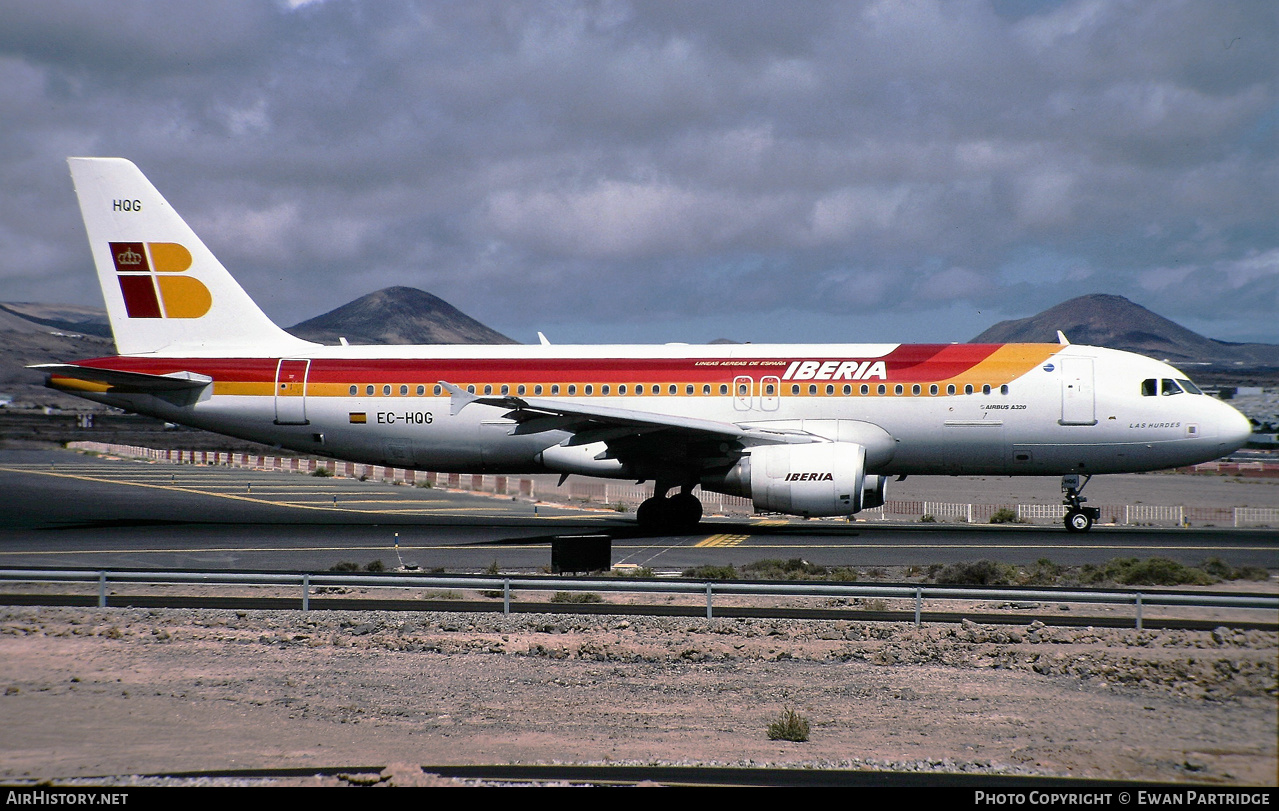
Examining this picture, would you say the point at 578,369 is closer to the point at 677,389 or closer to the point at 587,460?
the point at 587,460

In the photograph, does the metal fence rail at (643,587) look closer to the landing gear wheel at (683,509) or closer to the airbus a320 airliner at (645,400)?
the airbus a320 airliner at (645,400)

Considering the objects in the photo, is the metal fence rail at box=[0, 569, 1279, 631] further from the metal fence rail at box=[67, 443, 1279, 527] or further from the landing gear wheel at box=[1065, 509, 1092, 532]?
the metal fence rail at box=[67, 443, 1279, 527]

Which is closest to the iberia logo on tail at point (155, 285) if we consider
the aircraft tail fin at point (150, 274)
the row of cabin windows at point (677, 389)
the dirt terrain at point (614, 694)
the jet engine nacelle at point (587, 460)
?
the aircraft tail fin at point (150, 274)

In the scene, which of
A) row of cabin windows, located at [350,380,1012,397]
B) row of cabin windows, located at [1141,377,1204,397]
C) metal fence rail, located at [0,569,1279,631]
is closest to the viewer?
metal fence rail, located at [0,569,1279,631]

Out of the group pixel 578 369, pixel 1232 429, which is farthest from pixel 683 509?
pixel 1232 429

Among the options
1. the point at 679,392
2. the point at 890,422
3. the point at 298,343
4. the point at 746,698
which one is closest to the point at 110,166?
the point at 298,343

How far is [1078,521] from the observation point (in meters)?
24.7

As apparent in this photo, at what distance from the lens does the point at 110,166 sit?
2712 cm

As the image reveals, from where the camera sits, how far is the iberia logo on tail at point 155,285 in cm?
2723

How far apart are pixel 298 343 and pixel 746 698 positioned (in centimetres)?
2103

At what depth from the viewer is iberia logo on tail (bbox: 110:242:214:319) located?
89.4 ft

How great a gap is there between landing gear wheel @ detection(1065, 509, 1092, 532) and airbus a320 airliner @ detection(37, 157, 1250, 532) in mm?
34

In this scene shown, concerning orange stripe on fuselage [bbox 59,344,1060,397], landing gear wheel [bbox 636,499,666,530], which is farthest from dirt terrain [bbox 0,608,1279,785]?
landing gear wheel [bbox 636,499,666,530]

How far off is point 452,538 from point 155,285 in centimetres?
1154
